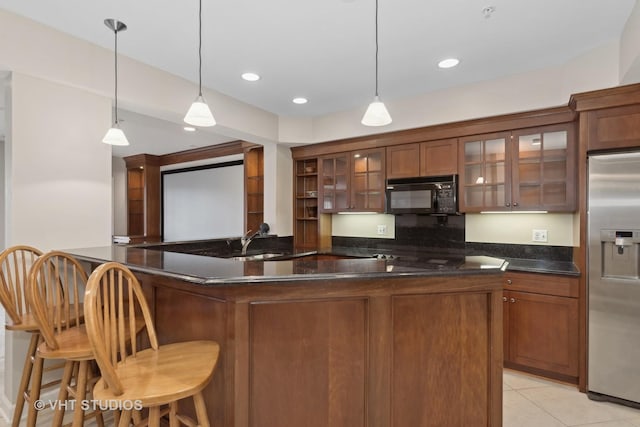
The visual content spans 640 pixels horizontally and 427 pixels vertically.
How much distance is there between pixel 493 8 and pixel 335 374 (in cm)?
243

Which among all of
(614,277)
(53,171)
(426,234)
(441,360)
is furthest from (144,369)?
(426,234)

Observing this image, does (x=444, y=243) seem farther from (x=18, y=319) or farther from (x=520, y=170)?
(x=18, y=319)

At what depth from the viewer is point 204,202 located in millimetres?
6574

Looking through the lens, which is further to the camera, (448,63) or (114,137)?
(448,63)

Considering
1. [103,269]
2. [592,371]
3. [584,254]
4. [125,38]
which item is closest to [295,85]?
[125,38]

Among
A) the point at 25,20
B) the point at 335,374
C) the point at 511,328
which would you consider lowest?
the point at 511,328

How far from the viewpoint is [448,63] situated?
9.94 ft

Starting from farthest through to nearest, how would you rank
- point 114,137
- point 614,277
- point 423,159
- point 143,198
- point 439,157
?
1. point 143,198
2. point 423,159
3. point 439,157
4. point 614,277
5. point 114,137

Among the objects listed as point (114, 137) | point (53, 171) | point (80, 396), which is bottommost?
point (80, 396)

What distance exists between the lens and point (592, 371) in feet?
8.62

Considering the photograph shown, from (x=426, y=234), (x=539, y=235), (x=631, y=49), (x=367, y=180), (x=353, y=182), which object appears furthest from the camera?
(x=353, y=182)

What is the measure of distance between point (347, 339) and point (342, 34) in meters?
2.15

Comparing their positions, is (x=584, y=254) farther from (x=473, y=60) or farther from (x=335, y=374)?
(x=335, y=374)

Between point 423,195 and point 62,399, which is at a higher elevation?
point 423,195
